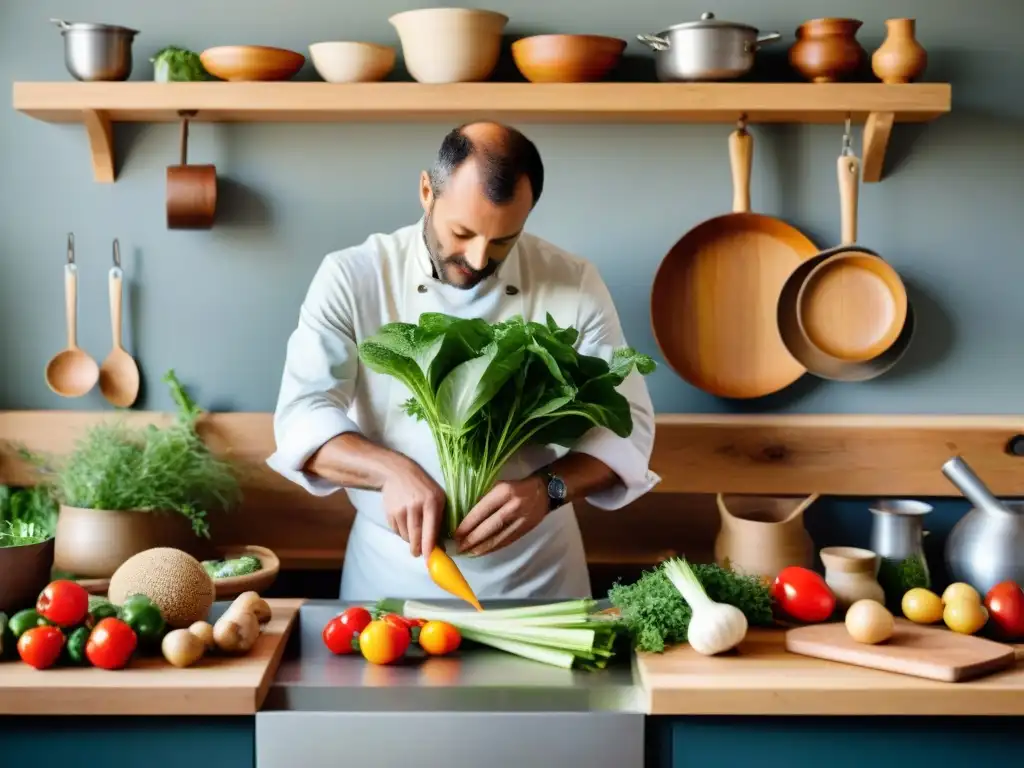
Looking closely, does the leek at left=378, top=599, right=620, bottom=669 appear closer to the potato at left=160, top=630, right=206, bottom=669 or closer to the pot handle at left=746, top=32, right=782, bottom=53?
the potato at left=160, top=630, right=206, bottom=669

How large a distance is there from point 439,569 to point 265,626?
30cm

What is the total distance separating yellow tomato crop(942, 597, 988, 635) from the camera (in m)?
1.89

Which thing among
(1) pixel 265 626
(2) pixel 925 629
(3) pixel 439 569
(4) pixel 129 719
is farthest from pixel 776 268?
A: (4) pixel 129 719

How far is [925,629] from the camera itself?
1.90 metres

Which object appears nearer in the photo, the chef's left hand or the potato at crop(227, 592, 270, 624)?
the potato at crop(227, 592, 270, 624)

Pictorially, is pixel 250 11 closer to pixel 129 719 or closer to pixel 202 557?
pixel 202 557

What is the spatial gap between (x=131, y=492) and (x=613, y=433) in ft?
3.76

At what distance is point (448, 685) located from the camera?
1.70m

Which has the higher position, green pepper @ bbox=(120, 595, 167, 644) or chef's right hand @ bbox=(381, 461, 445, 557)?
chef's right hand @ bbox=(381, 461, 445, 557)

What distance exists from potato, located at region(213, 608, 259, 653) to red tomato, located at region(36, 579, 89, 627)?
0.65 feet

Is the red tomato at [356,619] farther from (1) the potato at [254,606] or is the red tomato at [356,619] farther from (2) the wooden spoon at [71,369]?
(2) the wooden spoon at [71,369]

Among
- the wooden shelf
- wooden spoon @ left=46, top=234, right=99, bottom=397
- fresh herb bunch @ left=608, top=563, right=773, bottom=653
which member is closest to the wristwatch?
fresh herb bunch @ left=608, top=563, right=773, bottom=653

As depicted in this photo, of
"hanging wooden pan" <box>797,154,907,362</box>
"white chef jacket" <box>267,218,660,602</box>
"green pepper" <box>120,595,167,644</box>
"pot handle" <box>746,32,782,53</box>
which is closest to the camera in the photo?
"green pepper" <box>120,595,167,644</box>

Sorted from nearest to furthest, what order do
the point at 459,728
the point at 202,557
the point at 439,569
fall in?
the point at 459,728 < the point at 439,569 < the point at 202,557
